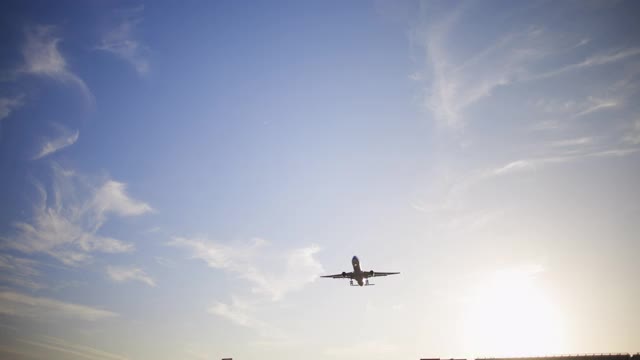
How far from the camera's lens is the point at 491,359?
74.5 meters

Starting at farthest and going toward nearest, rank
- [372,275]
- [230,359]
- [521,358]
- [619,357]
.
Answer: [230,359], [372,275], [521,358], [619,357]

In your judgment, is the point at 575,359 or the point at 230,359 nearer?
the point at 575,359

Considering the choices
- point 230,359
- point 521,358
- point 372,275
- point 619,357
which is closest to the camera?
point 619,357

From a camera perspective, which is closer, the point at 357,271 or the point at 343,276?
the point at 357,271

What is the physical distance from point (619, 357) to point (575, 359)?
6132 mm

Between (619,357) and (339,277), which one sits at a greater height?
(339,277)

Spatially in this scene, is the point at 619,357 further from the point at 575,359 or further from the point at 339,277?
the point at 339,277

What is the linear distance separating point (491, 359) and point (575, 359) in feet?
47.8

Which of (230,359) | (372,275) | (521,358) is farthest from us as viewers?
(230,359)

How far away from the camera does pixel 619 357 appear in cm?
6069

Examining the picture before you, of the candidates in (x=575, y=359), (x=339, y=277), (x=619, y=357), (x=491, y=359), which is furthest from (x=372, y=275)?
(x=619, y=357)

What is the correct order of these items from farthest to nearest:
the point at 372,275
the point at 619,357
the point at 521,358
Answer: the point at 372,275 < the point at 521,358 < the point at 619,357

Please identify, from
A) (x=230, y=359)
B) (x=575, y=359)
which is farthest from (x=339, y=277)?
(x=575, y=359)

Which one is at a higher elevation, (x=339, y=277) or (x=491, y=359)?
(x=339, y=277)
